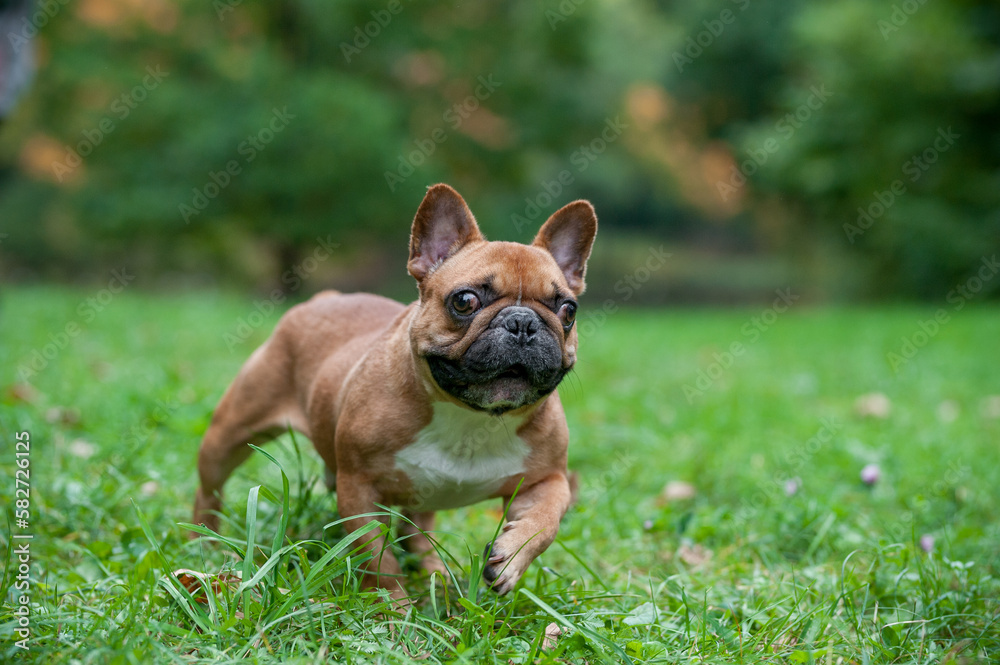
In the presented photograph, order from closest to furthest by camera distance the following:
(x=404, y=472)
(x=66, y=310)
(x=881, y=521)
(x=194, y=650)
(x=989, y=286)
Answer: (x=194, y=650) → (x=404, y=472) → (x=881, y=521) → (x=66, y=310) → (x=989, y=286)

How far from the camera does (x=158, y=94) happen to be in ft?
50.3

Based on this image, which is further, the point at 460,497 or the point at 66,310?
the point at 66,310

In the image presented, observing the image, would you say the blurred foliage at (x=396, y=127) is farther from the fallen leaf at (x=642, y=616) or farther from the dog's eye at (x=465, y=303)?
the fallen leaf at (x=642, y=616)

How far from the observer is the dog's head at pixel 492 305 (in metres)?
2.63

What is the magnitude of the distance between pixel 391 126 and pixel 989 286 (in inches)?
444

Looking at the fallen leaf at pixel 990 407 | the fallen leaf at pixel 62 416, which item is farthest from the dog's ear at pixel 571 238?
the fallen leaf at pixel 990 407

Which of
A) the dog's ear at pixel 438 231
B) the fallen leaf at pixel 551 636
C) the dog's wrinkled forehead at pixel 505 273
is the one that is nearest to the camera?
the fallen leaf at pixel 551 636

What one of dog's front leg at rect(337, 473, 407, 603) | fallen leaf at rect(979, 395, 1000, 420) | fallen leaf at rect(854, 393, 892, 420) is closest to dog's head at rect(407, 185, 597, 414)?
dog's front leg at rect(337, 473, 407, 603)

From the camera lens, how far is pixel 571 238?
320 cm

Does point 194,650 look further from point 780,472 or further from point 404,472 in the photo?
point 780,472

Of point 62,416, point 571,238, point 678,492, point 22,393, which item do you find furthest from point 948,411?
point 22,393

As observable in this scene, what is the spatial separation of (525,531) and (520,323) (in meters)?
0.64

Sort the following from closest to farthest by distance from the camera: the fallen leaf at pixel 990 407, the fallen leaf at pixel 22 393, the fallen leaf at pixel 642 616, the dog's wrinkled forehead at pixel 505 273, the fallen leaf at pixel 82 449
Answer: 1. the fallen leaf at pixel 642 616
2. the dog's wrinkled forehead at pixel 505 273
3. the fallen leaf at pixel 82 449
4. the fallen leaf at pixel 22 393
5. the fallen leaf at pixel 990 407

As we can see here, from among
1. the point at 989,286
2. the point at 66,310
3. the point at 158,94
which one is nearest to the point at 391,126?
the point at 158,94
